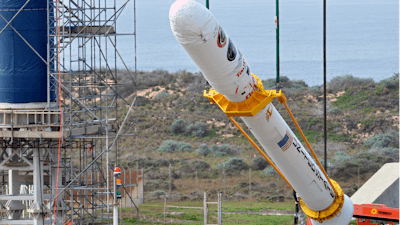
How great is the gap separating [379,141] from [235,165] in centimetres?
1291

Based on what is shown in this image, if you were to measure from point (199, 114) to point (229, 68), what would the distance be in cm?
4403

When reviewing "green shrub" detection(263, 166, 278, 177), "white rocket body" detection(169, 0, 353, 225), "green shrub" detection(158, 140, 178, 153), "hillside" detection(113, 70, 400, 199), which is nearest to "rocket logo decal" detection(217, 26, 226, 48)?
"white rocket body" detection(169, 0, 353, 225)

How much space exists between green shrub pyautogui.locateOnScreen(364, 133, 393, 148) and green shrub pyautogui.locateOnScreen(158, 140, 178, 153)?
15386 millimetres

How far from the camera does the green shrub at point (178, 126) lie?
5075 cm

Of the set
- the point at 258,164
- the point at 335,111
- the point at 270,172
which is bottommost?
the point at 270,172

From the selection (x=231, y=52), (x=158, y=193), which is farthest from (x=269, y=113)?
(x=158, y=193)

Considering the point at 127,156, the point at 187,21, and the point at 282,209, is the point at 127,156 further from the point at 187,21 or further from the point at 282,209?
the point at 187,21

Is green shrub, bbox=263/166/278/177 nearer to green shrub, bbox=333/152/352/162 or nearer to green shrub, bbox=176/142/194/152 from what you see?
green shrub, bbox=333/152/352/162

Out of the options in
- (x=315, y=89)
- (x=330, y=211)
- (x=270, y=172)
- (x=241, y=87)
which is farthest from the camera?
(x=315, y=89)

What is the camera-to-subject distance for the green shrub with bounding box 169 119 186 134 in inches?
1998

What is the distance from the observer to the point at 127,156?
44875mm

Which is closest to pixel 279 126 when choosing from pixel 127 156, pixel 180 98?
pixel 127 156

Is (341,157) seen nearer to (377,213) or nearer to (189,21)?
(377,213)

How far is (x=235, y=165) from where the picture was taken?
41094mm
